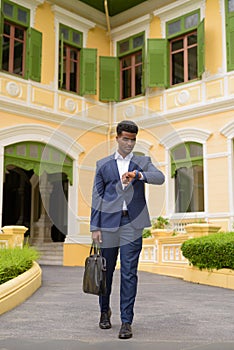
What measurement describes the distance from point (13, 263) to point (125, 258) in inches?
99.9

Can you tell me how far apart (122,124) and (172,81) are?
9.28 metres

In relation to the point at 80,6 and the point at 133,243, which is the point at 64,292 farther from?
the point at 80,6

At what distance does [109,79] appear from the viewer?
13531 mm

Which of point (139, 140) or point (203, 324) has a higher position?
point (139, 140)

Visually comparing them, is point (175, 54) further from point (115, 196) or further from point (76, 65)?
point (115, 196)

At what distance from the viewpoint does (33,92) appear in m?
12.0

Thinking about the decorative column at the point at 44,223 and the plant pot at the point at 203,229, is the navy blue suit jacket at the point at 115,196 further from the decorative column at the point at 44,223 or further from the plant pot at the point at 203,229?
the decorative column at the point at 44,223

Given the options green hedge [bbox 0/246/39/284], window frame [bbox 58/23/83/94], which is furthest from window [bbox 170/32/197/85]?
green hedge [bbox 0/246/39/284]

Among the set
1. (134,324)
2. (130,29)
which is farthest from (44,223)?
(134,324)

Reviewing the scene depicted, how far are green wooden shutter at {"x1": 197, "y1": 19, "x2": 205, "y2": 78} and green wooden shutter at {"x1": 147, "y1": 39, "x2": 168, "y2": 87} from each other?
3.54 feet

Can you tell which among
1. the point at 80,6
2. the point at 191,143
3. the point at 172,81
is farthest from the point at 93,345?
the point at 80,6

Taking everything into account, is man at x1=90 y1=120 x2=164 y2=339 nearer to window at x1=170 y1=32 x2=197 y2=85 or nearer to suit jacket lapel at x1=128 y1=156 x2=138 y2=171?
suit jacket lapel at x1=128 y1=156 x2=138 y2=171

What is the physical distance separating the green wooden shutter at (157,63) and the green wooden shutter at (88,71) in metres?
1.54

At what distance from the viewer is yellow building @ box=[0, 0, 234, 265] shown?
1134cm
